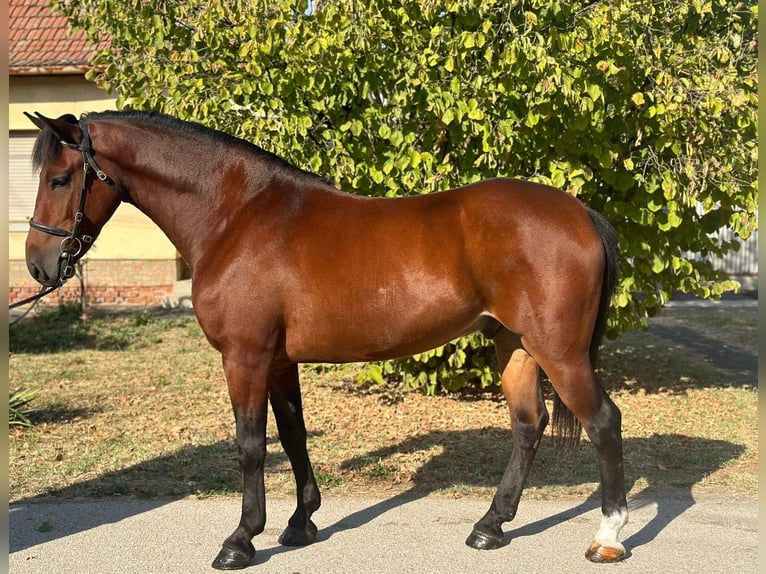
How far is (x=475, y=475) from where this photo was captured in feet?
18.4

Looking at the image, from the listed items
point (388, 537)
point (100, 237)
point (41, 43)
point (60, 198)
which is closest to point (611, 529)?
point (388, 537)

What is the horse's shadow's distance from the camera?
470 centimetres

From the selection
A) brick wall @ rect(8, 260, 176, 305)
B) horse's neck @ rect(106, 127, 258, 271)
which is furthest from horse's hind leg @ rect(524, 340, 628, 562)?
brick wall @ rect(8, 260, 176, 305)

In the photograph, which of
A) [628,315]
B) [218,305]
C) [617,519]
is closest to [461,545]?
[617,519]

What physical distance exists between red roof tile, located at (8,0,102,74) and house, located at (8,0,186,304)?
0.05 feet

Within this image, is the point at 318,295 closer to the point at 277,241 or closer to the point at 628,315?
the point at 277,241

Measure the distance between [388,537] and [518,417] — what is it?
976 millimetres

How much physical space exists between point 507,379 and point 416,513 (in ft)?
3.26

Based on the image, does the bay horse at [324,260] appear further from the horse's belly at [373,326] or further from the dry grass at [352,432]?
the dry grass at [352,432]

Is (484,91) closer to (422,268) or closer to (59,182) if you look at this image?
(422,268)

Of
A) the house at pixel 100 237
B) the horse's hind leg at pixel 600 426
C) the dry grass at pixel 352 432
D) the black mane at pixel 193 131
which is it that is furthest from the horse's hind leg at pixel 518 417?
the house at pixel 100 237

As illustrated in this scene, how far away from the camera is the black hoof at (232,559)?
13.4 feet

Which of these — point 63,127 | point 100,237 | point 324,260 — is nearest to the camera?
point 63,127

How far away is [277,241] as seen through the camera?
4.24m
